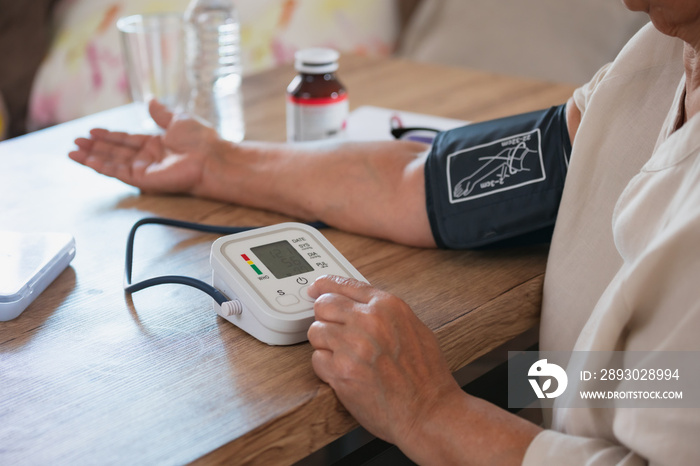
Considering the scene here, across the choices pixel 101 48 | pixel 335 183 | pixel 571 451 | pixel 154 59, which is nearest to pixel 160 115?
pixel 154 59

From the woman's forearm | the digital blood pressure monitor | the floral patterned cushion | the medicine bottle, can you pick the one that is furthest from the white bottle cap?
the floral patterned cushion

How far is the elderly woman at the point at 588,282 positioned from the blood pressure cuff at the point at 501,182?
0.01 metres

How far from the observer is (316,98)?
3.45ft

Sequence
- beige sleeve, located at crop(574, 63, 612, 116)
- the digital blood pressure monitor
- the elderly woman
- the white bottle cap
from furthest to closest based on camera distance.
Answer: the white bottle cap, beige sleeve, located at crop(574, 63, 612, 116), the digital blood pressure monitor, the elderly woman

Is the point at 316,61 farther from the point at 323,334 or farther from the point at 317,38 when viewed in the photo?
the point at 317,38

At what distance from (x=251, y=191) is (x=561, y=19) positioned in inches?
63.4

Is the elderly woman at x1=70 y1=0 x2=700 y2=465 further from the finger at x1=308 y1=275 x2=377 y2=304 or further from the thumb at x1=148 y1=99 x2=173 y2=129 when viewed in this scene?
the thumb at x1=148 y1=99 x2=173 y2=129

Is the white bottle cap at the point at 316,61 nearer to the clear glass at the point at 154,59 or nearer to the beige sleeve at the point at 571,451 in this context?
the clear glass at the point at 154,59

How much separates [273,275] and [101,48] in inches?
56.4

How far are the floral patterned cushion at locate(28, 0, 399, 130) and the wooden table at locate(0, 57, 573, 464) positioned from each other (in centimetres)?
84

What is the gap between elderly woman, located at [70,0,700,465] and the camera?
0.52 meters

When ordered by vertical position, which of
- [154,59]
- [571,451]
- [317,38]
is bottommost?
[317,38]

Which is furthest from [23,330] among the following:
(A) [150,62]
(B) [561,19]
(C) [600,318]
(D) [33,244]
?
(B) [561,19]

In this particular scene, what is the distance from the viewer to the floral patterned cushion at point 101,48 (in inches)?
71.6
